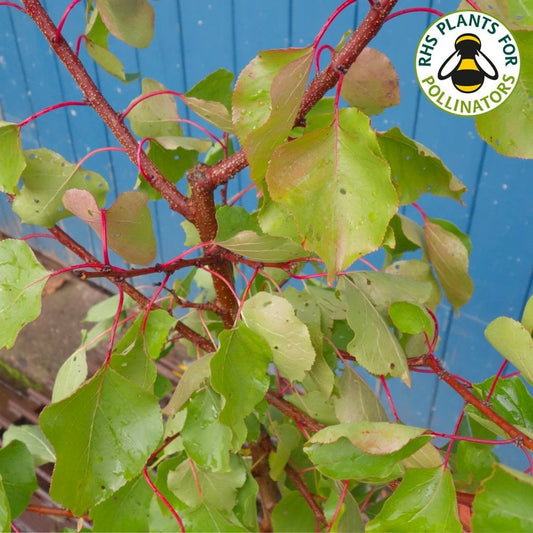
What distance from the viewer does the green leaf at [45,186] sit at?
1.86ft

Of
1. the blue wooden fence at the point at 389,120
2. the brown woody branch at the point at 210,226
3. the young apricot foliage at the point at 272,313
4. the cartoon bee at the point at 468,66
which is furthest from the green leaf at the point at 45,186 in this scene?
the blue wooden fence at the point at 389,120

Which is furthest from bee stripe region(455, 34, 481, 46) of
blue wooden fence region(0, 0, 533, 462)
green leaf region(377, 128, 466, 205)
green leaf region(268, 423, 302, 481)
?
blue wooden fence region(0, 0, 533, 462)

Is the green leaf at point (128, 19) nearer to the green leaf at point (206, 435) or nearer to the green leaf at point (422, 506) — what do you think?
the green leaf at point (206, 435)

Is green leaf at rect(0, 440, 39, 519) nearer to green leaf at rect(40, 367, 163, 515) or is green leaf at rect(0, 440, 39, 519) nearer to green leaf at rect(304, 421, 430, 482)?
green leaf at rect(40, 367, 163, 515)

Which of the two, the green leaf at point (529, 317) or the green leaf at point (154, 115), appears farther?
the green leaf at point (154, 115)

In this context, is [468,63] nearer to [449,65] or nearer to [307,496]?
[449,65]

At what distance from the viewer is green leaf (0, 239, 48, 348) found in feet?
1.53

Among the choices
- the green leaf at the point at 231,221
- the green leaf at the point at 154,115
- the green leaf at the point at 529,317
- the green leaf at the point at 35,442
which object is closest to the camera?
the green leaf at the point at 529,317

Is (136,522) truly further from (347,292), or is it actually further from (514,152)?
(514,152)

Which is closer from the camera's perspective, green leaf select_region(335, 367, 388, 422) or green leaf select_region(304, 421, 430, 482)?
green leaf select_region(304, 421, 430, 482)

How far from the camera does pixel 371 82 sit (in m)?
0.51

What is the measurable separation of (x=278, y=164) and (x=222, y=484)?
39cm

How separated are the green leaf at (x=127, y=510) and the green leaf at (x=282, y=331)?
0.23m

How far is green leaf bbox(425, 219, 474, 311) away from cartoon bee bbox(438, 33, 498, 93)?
19 cm
